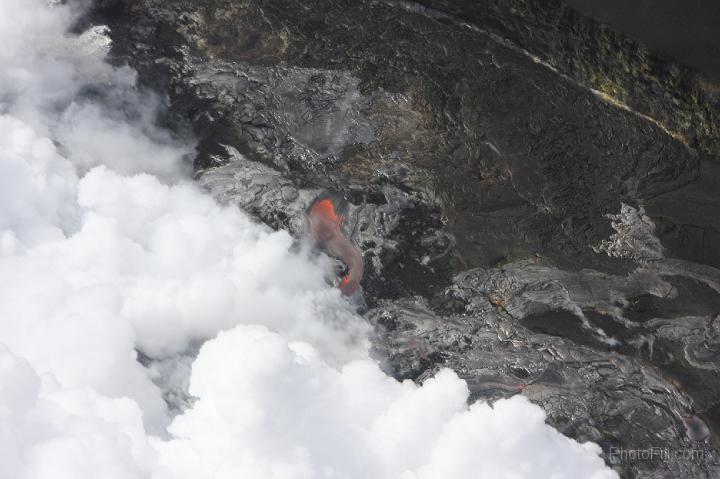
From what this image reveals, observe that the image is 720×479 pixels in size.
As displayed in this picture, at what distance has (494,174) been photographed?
32.1 feet

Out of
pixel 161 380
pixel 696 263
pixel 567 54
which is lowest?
pixel 161 380

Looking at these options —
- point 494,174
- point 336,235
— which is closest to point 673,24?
point 494,174

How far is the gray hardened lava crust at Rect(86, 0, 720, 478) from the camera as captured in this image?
888cm

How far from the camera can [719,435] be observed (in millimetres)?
8547

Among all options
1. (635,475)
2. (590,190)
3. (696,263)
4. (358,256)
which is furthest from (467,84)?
(635,475)

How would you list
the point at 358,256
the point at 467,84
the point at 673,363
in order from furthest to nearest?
the point at 467,84 < the point at 358,256 < the point at 673,363

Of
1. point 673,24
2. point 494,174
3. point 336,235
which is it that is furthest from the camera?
point 494,174

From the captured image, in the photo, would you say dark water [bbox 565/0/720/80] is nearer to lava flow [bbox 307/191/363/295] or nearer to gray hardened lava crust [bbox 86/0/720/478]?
gray hardened lava crust [bbox 86/0/720/478]

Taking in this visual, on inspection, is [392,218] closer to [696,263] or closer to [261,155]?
[261,155]

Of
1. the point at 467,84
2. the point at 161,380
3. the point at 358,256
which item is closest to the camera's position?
the point at 161,380

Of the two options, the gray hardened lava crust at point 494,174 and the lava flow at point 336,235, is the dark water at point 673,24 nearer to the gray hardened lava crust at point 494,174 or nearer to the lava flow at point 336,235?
the gray hardened lava crust at point 494,174

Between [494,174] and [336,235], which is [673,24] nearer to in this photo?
[494,174]

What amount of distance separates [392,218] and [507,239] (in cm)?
152

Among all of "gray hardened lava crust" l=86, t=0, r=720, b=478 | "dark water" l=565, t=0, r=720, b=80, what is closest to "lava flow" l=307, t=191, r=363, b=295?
"gray hardened lava crust" l=86, t=0, r=720, b=478
